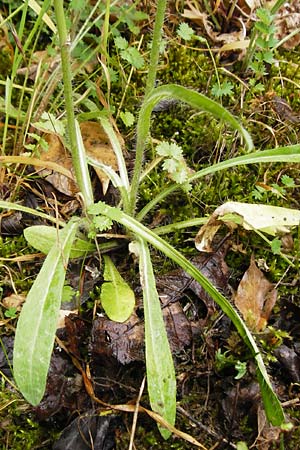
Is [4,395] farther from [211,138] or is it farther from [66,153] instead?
[211,138]

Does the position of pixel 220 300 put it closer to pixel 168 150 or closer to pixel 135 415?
pixel 135 415

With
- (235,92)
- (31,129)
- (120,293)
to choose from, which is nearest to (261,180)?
(235,92)

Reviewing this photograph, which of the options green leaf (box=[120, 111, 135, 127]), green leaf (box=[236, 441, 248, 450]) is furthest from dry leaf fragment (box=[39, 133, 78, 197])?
green leaf (box=[236, 441, 248, 450])

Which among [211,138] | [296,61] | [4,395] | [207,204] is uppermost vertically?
[296,61]

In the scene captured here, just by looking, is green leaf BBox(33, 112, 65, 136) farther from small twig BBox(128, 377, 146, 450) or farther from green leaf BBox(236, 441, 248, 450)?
green leaf BBox(236, 441, 248, 450)

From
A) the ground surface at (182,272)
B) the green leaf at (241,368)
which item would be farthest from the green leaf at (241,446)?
the green leaf at (241,368)
